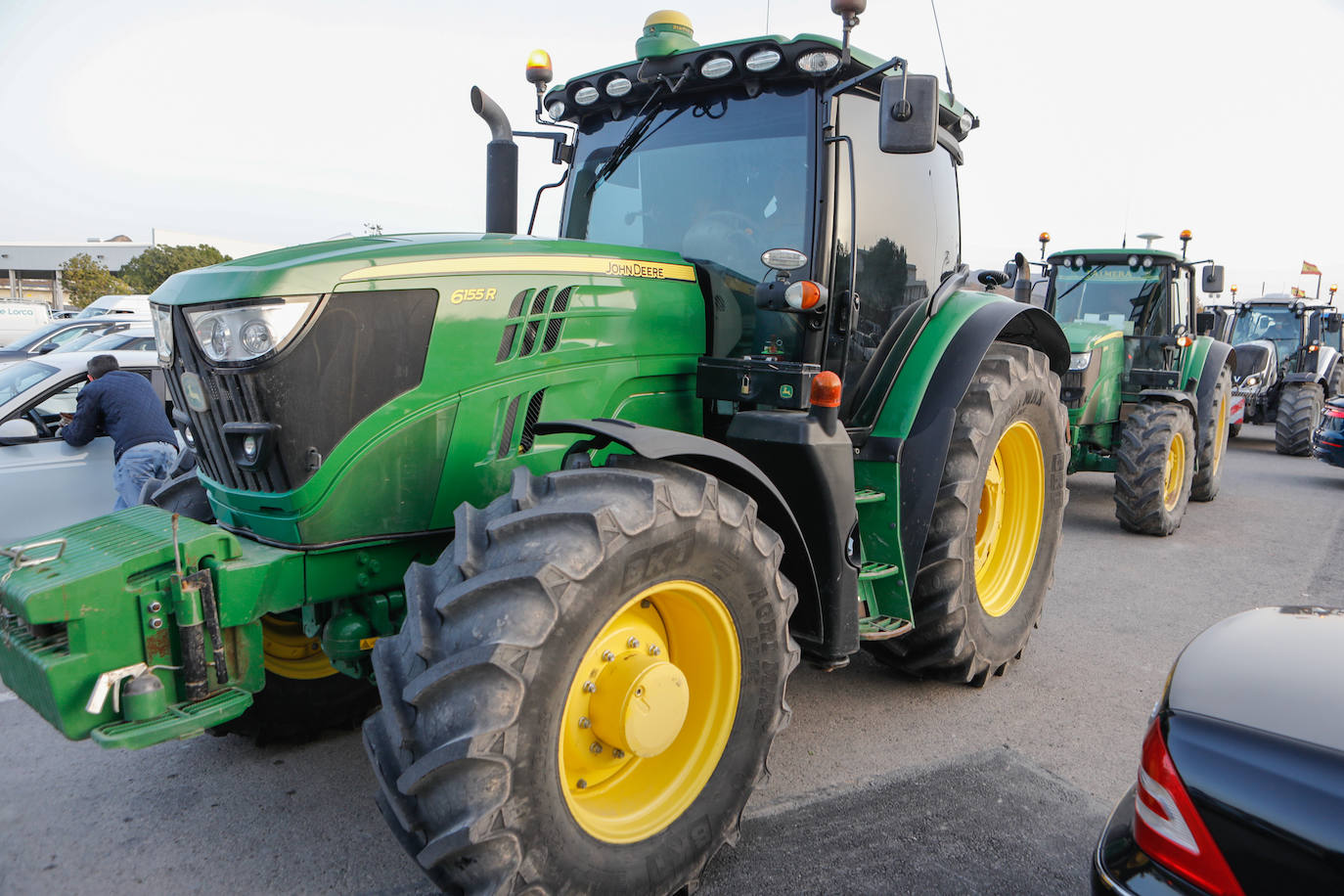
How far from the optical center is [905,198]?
3.71 metres

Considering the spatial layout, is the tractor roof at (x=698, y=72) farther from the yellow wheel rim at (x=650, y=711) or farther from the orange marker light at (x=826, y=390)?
the yellow wheel rim at (x=650, y=711)

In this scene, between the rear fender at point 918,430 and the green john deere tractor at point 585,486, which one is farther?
the rear fender at point 918,430

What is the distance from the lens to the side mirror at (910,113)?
107 inches

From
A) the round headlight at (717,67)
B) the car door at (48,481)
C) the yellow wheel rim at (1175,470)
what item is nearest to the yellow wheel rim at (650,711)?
the round headlight at (717,67)

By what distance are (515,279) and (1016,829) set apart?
7.85ft

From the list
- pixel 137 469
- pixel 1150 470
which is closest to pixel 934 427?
pixel 1150 470

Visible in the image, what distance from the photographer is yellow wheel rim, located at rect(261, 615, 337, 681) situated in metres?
3.05

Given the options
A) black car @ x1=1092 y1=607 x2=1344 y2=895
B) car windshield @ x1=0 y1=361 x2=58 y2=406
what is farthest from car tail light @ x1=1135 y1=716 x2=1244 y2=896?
car windshield @ x1=0 y1=361 x2=58 y2=406

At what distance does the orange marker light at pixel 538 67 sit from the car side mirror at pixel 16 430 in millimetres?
4308

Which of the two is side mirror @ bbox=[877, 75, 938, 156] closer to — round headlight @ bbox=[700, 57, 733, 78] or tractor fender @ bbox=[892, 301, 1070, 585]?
round headlight @ bbox=[700, 57, 733, 78]

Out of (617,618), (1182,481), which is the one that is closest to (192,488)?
(617,618)

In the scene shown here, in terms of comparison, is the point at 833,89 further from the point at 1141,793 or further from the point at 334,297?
the point at 1141,793

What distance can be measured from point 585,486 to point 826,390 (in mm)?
1011

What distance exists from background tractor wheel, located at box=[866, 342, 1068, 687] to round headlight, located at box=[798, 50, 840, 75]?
1443mm
